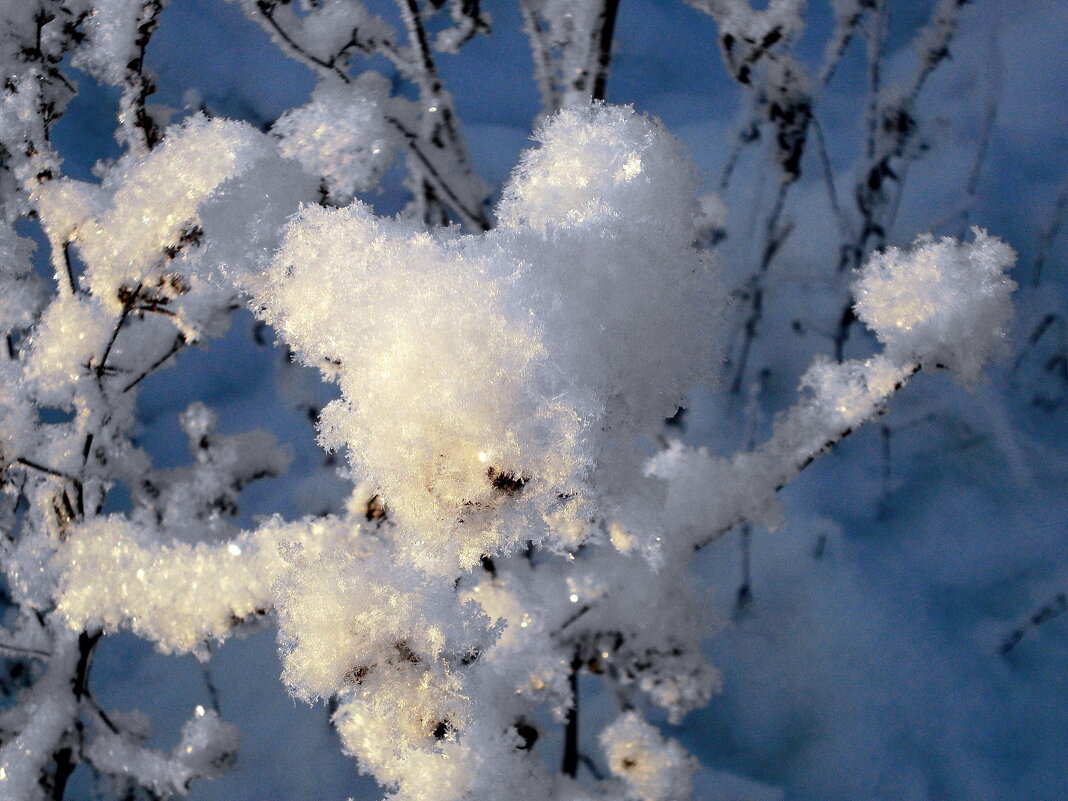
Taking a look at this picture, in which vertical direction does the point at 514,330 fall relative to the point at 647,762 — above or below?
above

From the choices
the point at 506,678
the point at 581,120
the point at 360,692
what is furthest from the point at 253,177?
the point at 506,678

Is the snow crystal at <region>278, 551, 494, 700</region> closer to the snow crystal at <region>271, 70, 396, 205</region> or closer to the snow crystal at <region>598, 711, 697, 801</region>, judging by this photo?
the snow crystal at <region>271, 70, 396, 205</region>

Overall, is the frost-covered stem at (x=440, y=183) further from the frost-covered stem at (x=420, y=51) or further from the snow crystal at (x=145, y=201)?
the snow crystal at (x=145, y=201)

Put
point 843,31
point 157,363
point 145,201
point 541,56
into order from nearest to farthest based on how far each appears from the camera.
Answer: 1. point 145,201
2. point 157,363
3. point 541,56
4. point 843,31

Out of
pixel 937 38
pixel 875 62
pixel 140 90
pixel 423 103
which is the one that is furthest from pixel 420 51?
pixel 937 38

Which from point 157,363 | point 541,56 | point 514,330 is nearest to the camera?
point 514,330

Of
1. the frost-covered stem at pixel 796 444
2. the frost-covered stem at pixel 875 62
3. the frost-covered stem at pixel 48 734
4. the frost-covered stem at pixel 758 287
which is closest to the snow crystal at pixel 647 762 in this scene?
the frost-covered stem at pixel 796 444

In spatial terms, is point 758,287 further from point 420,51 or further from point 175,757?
point 175,757
